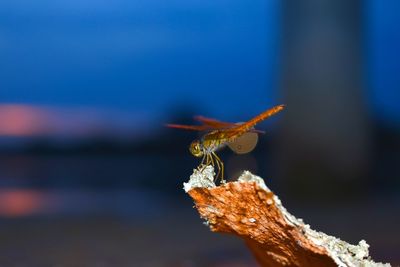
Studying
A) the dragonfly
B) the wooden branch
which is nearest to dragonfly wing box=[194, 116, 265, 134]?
the dragonfly

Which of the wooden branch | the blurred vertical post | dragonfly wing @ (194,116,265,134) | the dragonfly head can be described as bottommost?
the wooden branch

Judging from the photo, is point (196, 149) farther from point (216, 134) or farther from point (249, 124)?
point (249, 124)

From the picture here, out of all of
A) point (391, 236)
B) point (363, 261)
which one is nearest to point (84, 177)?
point (391, 236)

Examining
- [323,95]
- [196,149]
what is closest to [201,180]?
[196,149]

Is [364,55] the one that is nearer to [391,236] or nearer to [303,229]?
[391,236]

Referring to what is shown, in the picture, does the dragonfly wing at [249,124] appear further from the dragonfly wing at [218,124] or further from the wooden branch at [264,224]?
the wooden branch at [264,224]

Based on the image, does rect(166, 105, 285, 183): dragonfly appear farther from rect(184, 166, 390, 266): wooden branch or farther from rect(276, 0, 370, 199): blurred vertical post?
rect(276, 0, 370, 199): blurred vertical post
